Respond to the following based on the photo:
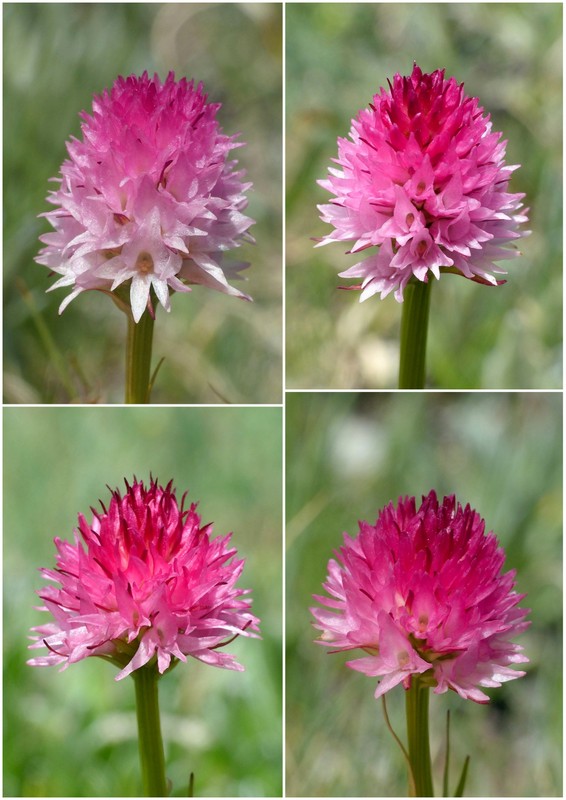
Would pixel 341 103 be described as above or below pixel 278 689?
above

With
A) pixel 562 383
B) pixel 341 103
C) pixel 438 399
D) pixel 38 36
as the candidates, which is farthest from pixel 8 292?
pixel 562 383

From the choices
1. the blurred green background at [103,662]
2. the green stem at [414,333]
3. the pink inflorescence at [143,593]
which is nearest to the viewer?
the pink inflorescence at [143,593]

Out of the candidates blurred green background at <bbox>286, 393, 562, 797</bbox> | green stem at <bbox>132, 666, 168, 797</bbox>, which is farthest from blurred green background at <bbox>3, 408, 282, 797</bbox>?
green stem at <bbox>132, 666, 168, 797</bbox>

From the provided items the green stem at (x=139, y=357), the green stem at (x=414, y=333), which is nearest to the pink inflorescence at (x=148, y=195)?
the green stem at (x=139, y=357)

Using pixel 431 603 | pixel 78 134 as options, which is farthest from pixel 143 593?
pixel 78 134

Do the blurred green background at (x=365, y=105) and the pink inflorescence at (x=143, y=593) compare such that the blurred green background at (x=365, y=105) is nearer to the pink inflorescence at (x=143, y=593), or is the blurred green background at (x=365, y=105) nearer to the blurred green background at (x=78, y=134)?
the blurred green background at (x=78, y=134)

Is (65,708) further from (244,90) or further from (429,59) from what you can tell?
(429,59)
